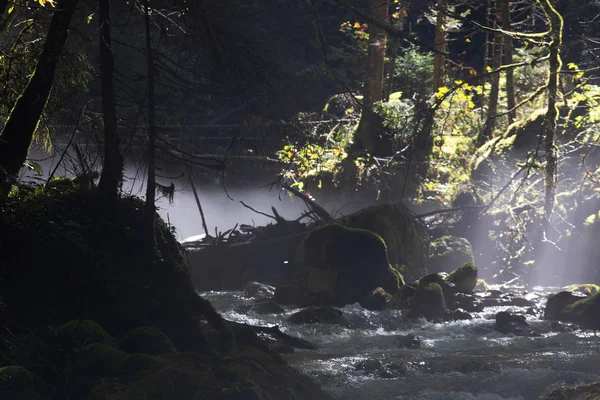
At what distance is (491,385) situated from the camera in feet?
28.3

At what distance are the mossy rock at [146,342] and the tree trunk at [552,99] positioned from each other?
32.1ft

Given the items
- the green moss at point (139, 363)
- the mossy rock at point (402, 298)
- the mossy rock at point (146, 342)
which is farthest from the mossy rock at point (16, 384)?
the mossy rock at point (402, 298)

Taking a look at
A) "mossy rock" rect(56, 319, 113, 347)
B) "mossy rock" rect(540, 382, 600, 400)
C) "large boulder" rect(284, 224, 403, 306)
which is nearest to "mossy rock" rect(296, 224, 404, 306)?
"large boulder" rect(284, 224, 403, 306)

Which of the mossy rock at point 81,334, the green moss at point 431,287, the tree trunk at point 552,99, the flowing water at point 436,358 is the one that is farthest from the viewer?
the tree trunk at point 552,99

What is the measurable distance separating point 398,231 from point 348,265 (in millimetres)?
2077

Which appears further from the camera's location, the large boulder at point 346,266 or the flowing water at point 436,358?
the large boulder at point 346,266

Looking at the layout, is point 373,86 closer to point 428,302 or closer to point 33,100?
point 428,302

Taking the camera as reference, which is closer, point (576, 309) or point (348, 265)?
point (576, 309)

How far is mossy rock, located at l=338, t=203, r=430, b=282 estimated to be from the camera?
15.7m

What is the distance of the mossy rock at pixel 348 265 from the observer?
1433cm

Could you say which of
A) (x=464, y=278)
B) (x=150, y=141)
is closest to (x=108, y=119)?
(x=150, y=141)

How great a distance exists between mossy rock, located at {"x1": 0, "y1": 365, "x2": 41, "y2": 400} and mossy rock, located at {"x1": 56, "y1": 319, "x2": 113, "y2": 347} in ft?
3.08

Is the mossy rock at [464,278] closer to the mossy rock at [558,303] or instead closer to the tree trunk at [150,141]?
the mossy rock at [558,303]

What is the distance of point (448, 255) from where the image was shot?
56.4 feet
